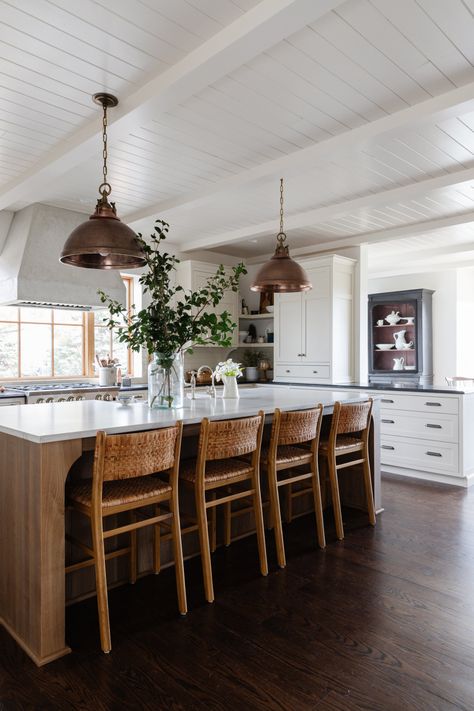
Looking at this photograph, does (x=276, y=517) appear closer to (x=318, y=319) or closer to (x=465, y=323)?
(x=318, y=319)

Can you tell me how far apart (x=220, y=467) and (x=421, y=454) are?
120 inches

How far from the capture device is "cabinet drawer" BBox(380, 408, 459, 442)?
4.88 meters

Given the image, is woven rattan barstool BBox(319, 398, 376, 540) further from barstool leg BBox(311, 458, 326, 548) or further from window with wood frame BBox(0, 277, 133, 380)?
window with wood frame BBox(0, 277, 133, 380)

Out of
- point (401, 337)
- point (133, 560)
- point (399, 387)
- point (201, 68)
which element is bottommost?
point (133, 560)

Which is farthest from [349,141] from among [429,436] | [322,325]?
[429,436]

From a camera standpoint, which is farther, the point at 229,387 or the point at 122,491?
the point at 229,387

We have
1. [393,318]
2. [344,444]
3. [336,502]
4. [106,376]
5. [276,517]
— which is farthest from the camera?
[393,318]

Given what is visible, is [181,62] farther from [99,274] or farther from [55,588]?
[99,274]

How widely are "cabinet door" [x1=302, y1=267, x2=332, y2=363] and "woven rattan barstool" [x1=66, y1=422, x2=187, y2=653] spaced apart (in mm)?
3795

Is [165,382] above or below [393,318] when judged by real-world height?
below

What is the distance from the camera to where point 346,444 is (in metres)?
3.58

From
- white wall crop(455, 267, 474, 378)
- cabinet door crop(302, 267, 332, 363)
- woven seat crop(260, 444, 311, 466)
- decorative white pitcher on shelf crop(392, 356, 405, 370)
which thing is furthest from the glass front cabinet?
woven seat crop(260, 444, 311, 466)

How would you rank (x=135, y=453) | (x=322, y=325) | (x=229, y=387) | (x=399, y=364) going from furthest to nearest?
1. (x=399, y=364)
2. (x=322, y=325)
3. (x=229, y=387)
4. (x=135, y=453)

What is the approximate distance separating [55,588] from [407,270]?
23.7ft
